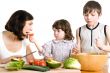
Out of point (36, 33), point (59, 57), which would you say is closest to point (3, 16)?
point (36, 33)

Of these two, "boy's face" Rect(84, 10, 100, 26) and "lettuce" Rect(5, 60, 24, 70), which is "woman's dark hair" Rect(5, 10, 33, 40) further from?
"lettuce" Rect(5, 60, 24, 70)

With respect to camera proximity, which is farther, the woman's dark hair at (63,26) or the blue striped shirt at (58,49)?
the woman's dark hair at (63,26)

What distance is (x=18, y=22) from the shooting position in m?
2.13

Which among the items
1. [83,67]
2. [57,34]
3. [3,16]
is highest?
[3,16]

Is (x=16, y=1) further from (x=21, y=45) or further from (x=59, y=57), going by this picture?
(x=59, y=57)

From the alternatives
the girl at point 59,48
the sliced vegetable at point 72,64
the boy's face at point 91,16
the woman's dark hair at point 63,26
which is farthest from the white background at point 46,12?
the sliced vegetable at point 72,64

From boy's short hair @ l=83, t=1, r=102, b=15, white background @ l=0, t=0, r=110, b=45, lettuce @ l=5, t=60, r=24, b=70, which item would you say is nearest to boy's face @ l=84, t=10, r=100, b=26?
boy's short hair @ l=83, t=1, r=102, b=15

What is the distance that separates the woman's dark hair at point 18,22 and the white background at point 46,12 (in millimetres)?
764

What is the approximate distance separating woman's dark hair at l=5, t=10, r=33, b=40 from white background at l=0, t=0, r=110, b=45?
30.1 inches

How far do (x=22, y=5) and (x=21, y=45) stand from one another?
85 centimetres

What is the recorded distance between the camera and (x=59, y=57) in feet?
6.92

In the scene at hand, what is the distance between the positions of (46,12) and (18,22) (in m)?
0.94

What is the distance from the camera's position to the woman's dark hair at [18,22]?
82.0 inches

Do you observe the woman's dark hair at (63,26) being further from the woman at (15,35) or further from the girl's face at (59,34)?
the woman at (15,35)
